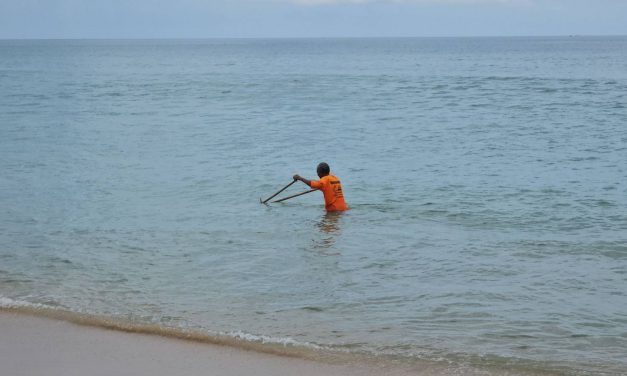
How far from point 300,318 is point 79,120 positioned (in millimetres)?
25266

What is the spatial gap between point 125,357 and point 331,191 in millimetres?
7215

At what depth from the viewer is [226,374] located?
6586mm

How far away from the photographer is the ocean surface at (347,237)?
26.4 ft

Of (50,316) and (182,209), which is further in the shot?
(182,209)

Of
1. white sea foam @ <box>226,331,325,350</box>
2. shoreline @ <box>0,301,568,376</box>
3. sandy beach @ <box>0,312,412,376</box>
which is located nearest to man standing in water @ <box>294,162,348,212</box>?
white sea foam @ <box>226,331,325,350</box>

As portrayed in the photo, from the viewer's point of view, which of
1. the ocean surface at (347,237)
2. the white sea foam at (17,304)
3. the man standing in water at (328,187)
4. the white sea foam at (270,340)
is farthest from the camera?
the man standing in water at (328,187)

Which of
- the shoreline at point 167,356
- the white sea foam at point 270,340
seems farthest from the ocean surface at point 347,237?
the shoreline at point 167,356

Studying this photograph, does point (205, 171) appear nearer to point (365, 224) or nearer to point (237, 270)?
point (365, 224)

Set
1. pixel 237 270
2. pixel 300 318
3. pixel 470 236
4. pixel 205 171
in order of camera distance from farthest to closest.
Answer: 1. pixel 205 171
2. pixel 470 236
3. pixel 237 270
4. pixel 300 318

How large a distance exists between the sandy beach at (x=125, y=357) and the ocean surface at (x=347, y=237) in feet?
1.54

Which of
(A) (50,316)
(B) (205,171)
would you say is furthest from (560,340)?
(B) (205,171)

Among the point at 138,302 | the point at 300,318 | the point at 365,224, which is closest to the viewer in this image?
the point at 300,318

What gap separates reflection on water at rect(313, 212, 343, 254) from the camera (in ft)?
38.8

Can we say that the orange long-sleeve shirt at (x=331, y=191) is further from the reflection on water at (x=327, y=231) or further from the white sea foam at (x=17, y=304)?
the white sea foam at (x=17, y=304)
